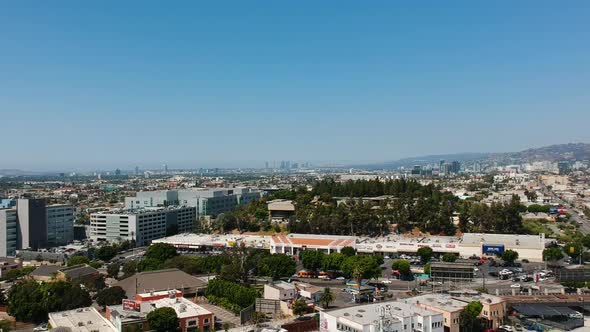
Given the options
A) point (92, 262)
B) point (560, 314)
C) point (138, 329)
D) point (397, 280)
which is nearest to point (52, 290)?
point (138, 329)

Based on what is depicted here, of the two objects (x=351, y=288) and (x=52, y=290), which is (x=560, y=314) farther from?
(x=52, y=290)

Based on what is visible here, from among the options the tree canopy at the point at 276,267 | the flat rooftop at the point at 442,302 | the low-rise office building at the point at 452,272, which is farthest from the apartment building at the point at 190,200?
the flat rooftop at the point at 442,302

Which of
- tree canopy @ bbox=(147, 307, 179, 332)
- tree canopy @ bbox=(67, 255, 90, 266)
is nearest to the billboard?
tree canopy @ bbox=(147, 307, 179, 332)

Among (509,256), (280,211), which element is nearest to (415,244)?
(509,256)

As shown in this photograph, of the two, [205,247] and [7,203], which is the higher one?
[7,203]

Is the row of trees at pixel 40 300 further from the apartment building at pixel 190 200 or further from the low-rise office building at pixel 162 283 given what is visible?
the apartment building at pixel 190 200
